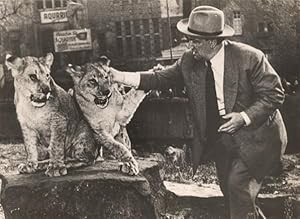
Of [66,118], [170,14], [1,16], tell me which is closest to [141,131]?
[66,118]

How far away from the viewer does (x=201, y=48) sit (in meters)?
3.42

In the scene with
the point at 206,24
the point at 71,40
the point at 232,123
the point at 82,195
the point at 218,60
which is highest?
the point at 206,24

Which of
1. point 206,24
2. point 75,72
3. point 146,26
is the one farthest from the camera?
point 146,26

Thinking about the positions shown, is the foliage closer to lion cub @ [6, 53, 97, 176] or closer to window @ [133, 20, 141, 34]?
window @ [133, 20, 141, 34]

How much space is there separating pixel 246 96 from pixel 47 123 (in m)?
1.30

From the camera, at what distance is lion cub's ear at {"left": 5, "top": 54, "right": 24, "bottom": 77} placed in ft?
11.2

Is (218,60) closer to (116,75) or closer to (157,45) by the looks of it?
(157,45)

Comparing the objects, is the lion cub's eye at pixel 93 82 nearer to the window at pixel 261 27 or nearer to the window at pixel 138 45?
the window at pixel 138 45

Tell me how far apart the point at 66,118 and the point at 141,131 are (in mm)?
504

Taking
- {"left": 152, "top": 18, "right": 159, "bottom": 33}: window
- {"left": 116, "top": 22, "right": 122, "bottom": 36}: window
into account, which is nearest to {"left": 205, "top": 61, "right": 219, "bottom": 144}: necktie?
{"left": 152, "top": 18, "right": 159, "bottom": 33}: window

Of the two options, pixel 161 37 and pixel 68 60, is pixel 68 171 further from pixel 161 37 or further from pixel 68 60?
pixel 161 37

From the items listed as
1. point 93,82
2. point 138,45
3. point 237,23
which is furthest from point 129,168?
point 237,23

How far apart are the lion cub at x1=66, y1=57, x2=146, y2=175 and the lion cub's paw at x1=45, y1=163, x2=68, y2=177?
0.95ft

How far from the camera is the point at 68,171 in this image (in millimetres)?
3520
